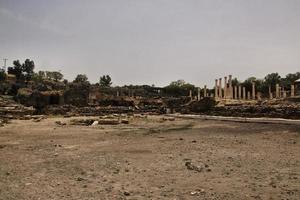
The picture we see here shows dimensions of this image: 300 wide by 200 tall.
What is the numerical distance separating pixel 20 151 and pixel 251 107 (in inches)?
663

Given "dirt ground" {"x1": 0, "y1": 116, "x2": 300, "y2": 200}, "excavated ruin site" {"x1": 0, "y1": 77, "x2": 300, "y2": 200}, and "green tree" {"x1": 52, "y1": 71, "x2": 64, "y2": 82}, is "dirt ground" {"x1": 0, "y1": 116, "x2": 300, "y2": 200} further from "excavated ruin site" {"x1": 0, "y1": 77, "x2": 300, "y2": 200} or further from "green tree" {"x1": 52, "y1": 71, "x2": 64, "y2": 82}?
"green tree" {"x1": 52, "y1": 71, "x2": 64, "y2": 82}

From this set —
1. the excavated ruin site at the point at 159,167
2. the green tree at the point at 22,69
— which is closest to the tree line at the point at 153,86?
the green tree at the point at 22,69

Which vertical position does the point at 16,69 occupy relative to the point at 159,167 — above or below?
above

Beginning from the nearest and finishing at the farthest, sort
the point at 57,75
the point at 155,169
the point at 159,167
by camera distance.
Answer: the point at 155,169
the point at 159,167
the point at 57,75

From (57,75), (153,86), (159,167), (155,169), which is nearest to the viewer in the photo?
(155,169)

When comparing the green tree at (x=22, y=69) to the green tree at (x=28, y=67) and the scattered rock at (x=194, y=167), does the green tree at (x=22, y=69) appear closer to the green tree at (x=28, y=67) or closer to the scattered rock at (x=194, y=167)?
the green tree at (x=28, y=67)

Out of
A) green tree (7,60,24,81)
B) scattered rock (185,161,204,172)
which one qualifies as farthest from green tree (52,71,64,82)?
scattered rock (185,161,204,172)

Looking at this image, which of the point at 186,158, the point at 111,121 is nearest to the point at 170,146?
the point at 186,158

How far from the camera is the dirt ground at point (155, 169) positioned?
267 inches

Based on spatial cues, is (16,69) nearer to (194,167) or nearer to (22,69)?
(22,69)

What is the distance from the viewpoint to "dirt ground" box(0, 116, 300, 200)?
6.77 metres

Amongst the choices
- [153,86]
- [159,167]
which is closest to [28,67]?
[153,86]

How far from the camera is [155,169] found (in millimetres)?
8875

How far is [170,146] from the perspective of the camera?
42.1ft
